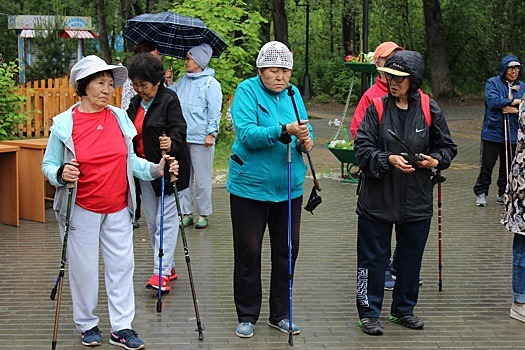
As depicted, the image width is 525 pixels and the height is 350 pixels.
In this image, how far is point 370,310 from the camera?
257 inches

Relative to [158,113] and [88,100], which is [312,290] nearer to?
[158,113]

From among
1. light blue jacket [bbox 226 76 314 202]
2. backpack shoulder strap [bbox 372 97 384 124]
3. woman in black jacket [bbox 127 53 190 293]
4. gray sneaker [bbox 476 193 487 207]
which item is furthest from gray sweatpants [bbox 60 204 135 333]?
gray sneaker [bbox 476 193 487 207]

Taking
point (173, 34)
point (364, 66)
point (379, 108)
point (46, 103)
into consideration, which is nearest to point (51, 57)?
point (46, 103)

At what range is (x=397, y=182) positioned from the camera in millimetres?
6363

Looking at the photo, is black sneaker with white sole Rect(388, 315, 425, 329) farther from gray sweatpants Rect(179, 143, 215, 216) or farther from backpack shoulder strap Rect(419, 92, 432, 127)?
gray sweatpants Rect(179, 143, 215, 216)

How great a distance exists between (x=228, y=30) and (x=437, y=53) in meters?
15.3

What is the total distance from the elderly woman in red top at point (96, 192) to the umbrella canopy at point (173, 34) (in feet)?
13.7

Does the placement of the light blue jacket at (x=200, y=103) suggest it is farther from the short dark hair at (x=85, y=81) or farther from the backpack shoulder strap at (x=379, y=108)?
the short dark hair at (x=85, y=81)

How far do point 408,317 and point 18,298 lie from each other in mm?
3305

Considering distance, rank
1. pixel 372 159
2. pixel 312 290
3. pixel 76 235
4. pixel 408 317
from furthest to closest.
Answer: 1. pixel 312 290
2. pixel 408 317
3. pixel 372 159
4. pixel 76 235

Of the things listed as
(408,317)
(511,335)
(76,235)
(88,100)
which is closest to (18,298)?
(76,235)

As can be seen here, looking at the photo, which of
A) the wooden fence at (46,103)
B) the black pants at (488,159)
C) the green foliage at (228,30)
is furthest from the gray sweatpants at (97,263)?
the wooden fence at (46,103)

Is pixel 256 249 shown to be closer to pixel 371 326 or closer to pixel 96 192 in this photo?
pixel 371 326

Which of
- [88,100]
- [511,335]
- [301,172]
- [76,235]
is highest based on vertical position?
[88,100]
